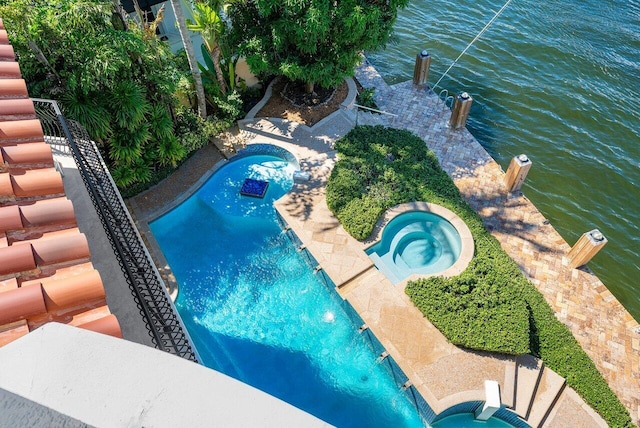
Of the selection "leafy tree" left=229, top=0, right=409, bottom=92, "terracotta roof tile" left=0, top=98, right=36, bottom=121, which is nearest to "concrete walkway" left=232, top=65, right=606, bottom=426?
"leafy tree" left=229, top=0, right=409, bottom=92

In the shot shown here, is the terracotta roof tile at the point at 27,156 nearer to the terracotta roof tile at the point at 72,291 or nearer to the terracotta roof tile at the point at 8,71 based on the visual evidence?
A: the terracotta roof tile at the point at 8,71

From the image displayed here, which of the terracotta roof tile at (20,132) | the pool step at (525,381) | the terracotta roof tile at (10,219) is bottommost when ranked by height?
the pool step at (525,381)

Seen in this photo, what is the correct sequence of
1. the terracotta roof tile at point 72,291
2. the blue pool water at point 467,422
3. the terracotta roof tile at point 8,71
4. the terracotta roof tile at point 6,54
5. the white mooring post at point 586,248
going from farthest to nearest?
the white mooring post at point 586,248, the blue pool water at point 467,422, the terracotta roof tile at point 6,54, the terracotta roof tile at point 8,71, the terracotta roof tile at point 72,291

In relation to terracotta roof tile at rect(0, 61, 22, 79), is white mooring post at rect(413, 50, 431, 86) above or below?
below

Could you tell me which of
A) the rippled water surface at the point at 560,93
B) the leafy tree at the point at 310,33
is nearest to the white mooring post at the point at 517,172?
the rippled water surface at the point at 560,93

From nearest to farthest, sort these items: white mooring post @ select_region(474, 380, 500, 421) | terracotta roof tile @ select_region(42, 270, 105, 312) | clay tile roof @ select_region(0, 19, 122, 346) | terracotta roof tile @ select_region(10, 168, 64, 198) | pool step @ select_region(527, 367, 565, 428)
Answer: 1. clay tile roof @ select_region(0, 19, 122, 346)
2. terracotta roof tile @ select_region(42, 270, 105, 312)
3. terracotta roof tile @ select_region(10, 168, 64, 198)
4. white mooring post @ select_region(474, 380, 500, 421)
5. pool step @ select_region(527, 367, 565, 428)

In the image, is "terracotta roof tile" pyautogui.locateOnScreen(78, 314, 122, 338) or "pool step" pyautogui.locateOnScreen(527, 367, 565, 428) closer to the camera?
"terracotta roof tile" pyautogui.locateOnScreen(78, 314, 122, 338)

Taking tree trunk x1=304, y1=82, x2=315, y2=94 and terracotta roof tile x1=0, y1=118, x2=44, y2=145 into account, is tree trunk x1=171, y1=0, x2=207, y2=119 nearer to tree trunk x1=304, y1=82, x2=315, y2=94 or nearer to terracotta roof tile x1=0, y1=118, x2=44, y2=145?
tree trunk x1=304, y1=82, x2=315, y2=94

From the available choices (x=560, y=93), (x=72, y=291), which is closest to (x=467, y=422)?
(x=72, y=291)
